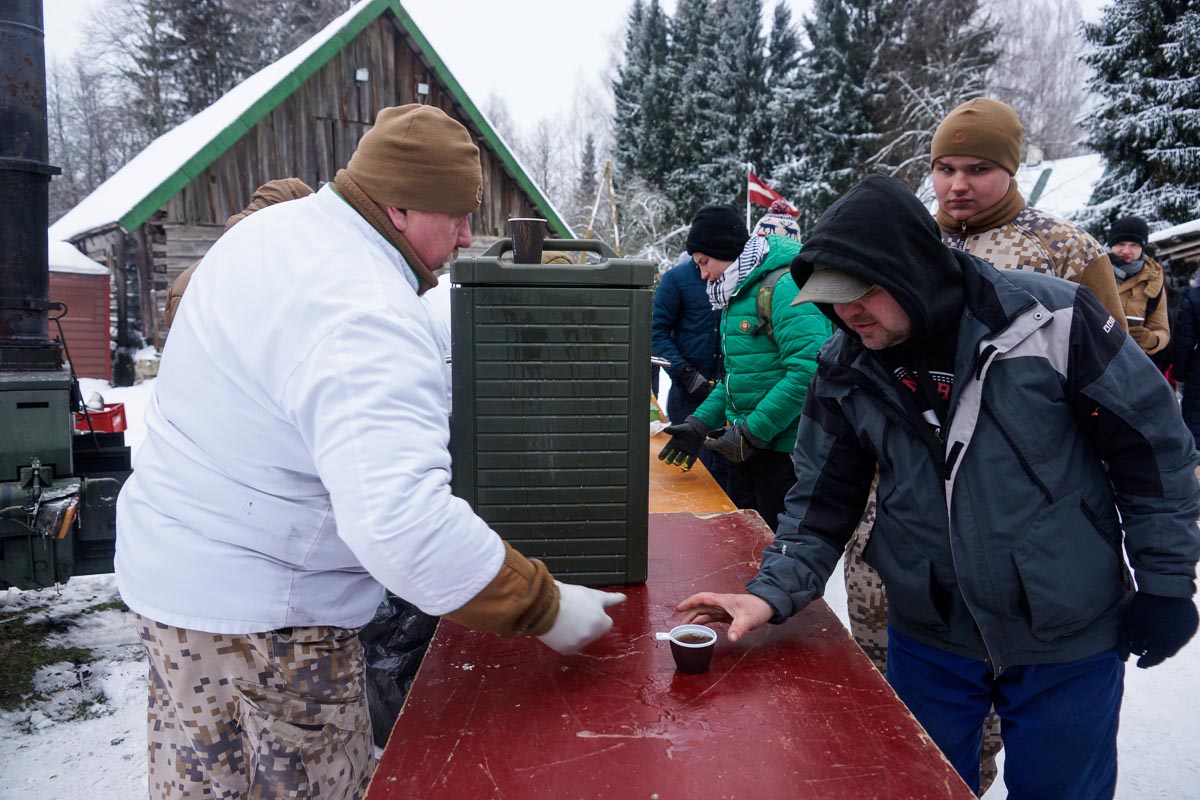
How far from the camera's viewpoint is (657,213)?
26734 millimetres

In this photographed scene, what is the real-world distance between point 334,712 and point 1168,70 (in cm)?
1629

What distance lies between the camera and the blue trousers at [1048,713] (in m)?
1.61

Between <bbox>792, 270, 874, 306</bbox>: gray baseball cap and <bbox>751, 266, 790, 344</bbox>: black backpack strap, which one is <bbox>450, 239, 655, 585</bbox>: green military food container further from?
<bbox>751, 266, 790, 344</bbox>: black backpack strap

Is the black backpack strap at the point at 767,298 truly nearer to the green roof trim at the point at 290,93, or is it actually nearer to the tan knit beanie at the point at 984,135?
the tan knit beanie at the point at 984,135

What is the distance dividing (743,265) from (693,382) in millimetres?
1244

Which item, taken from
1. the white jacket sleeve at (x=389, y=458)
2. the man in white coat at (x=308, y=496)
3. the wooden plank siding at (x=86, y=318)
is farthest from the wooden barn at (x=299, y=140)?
the white jacket sleeve at (x=389, y=458)

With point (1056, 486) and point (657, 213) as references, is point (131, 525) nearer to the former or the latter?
point (1056, 486)

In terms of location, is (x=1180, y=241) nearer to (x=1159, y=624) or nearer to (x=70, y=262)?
(x=1159, y=624)

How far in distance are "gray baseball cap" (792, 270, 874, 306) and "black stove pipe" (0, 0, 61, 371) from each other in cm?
344

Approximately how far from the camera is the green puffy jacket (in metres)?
3.07

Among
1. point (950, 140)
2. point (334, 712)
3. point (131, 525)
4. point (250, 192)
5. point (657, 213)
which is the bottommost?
point (334, 712)

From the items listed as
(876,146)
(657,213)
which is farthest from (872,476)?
(657,213)

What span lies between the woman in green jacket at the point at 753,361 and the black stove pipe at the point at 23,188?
9.37ft

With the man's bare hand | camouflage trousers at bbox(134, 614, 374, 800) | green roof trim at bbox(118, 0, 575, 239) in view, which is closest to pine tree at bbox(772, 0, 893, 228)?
green roof trim at bbox(118, 0, 575, 239)
